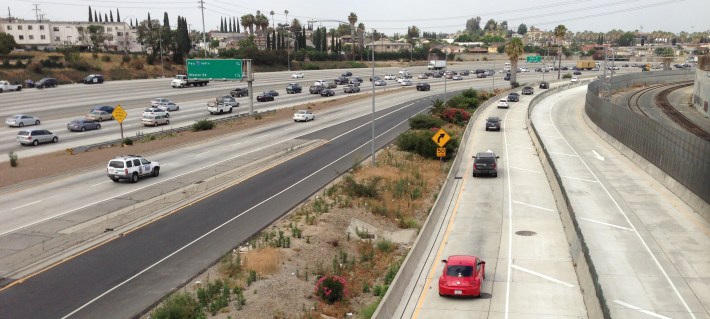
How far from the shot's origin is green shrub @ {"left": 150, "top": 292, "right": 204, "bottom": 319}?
1947 cm

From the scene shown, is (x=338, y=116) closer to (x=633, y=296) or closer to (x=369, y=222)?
(x=369, y=222)

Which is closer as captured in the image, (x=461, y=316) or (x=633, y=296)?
(x=461, y=316)

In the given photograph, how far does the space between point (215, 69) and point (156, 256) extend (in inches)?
2200

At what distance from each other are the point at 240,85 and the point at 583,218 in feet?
320

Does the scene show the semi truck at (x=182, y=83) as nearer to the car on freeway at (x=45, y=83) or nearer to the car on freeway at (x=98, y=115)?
the car on freeway at (x=45, y=83)

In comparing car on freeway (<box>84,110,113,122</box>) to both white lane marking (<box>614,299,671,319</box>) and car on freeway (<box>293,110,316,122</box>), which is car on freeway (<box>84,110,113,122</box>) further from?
white lane marking (<box>614,299,671,319</box>)

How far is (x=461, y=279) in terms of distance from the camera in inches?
853

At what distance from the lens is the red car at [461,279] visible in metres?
21.5

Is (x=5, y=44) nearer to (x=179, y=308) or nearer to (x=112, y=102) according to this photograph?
(x=112, y=102)

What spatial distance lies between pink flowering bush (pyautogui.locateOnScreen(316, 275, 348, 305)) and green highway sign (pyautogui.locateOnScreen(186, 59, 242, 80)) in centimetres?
5845

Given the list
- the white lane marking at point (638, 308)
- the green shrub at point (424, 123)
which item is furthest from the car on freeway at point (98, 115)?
the white lane marking at point (638, 308)

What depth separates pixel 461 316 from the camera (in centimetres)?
2038

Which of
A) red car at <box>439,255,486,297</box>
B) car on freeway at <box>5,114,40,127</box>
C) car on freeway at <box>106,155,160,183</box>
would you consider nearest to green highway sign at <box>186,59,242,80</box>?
car on freeway at <box>5,114,40,127</box>

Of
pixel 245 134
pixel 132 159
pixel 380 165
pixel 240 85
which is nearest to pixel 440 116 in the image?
pixel 245 134
